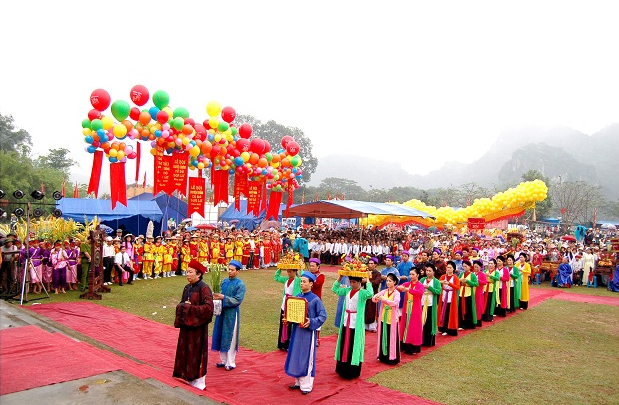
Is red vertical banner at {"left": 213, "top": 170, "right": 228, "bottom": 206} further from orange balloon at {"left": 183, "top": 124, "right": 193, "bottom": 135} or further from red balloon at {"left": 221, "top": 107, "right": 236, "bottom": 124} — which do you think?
orange balloon at {"left": 183, "top": 124, "right": 193, "bottom": 135}

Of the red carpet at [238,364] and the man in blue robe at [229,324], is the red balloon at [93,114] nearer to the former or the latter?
the red carpet at [238,364]

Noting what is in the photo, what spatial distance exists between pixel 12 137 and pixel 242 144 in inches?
1105

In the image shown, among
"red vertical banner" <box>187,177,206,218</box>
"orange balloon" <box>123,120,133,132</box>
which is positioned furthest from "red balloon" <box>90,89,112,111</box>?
"red vertical banner" <box>187,177,206,218</box>

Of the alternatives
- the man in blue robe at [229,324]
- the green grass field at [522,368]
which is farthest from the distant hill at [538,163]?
the man in blue robe at [229,324]

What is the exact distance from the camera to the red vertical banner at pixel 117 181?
521 inches

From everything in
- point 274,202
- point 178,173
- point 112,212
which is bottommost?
point 112,212

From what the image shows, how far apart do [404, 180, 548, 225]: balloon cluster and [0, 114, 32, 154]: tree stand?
3017cm

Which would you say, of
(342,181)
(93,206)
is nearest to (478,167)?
(342,181)

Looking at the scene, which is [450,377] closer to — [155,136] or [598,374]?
[598,374]

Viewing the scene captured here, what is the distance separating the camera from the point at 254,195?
1720 centimetres

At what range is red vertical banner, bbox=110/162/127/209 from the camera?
1323cm

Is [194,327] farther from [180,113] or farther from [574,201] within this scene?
[574,201]

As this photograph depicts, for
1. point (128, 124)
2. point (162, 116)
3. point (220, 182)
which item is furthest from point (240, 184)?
point (128, 124)

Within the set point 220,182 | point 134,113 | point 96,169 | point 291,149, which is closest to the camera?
point 134,113
